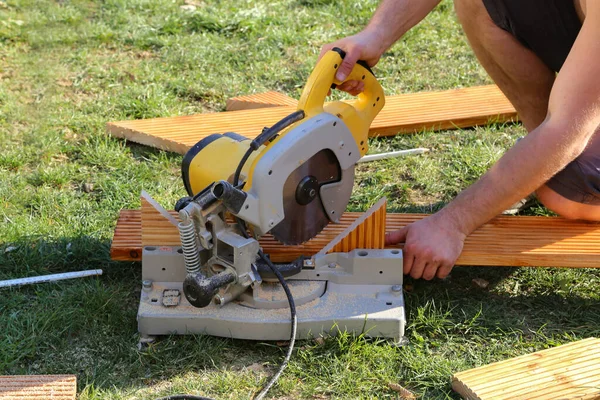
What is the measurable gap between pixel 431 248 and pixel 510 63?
4.18ft

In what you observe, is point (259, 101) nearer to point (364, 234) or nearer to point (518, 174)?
point (364, 234)

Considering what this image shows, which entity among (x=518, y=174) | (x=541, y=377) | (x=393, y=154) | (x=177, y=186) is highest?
(x=518, y=174)

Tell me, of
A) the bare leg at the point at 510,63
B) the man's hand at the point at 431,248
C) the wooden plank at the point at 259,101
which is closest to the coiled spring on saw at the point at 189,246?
the man's hand at the point at 431,248

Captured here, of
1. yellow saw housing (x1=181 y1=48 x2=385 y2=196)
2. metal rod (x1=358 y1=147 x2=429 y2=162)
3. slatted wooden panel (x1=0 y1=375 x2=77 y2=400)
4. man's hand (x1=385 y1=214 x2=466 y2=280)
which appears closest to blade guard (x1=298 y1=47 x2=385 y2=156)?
yellow saw housing (x1=181 y1=48 x2=385 y2=196)

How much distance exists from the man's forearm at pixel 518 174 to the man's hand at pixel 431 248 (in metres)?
0.05

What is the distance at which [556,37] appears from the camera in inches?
143

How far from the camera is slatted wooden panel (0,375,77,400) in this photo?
8.60ft

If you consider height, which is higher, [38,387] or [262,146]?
[262,146]

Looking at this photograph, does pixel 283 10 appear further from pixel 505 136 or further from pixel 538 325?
pixel 538 325

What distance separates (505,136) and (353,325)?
2092 millimetres

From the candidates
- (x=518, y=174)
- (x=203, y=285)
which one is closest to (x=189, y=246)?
(x=203, y=285)

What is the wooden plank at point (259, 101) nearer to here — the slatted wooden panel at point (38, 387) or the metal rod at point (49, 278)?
the metal rod at point (49, 278)

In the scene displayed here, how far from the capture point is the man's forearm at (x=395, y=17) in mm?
3512

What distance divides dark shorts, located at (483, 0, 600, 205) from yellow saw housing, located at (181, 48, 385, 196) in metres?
0.89
